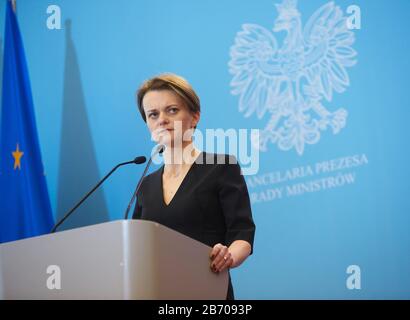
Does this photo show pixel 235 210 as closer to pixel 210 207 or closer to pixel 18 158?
pixel 210 207

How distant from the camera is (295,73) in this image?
340 cm

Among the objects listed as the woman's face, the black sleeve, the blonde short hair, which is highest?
the blonde short hair

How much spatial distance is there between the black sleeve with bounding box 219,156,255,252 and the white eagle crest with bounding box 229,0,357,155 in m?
1.30

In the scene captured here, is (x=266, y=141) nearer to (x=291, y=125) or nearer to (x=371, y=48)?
(x=291, y=125)

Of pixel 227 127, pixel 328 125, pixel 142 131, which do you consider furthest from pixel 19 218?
pixel 328 125

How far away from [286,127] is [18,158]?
168 cm

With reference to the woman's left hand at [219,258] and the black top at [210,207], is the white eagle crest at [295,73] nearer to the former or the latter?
the black top at [210,207]

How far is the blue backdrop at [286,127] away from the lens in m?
3.27

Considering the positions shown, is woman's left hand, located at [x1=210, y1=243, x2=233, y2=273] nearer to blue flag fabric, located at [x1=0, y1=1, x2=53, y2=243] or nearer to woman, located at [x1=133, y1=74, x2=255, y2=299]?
woman, located at [x1=133, y1=74, x2=255, y2=299]

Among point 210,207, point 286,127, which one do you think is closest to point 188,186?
point 210,207

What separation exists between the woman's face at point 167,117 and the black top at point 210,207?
0.14 m

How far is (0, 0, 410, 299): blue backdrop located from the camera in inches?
129

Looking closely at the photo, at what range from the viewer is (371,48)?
3.40 m

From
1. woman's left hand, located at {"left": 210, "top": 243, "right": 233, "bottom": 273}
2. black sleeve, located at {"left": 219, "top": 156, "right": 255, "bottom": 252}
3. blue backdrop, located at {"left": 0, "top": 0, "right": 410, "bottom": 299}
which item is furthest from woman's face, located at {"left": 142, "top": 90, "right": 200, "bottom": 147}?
blue backdrop, located at {"left": 0, "top": 0, "right": 410, "bottom": 299}
